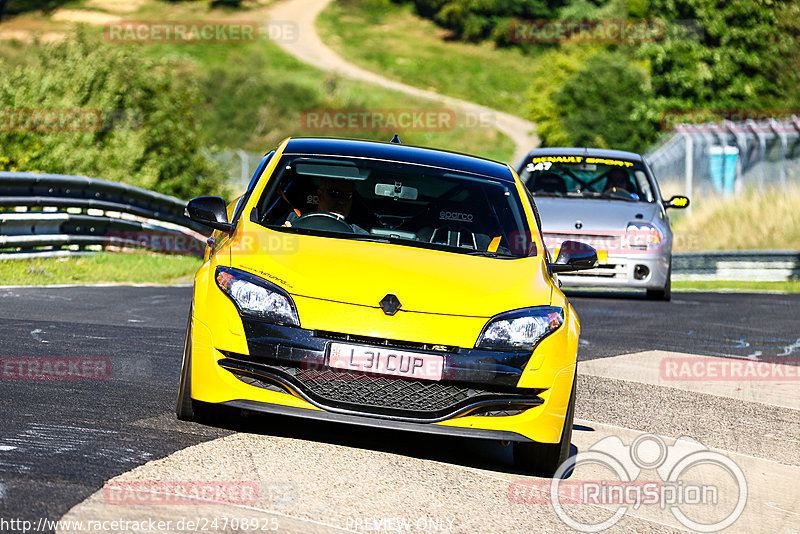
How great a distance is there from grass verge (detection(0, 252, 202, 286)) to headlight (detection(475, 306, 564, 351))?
9.03 meters

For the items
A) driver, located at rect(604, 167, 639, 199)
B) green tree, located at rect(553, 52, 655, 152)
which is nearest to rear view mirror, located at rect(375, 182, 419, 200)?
driver, located at rect(604, 167, 639, 199)

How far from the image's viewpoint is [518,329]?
5.84 metres

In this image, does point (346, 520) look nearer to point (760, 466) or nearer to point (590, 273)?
point (760, 466)

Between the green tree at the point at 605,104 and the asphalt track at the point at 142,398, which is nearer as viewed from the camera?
the asphalt track at the point at 142,398

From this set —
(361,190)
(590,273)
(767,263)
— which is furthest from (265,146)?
(361,190)

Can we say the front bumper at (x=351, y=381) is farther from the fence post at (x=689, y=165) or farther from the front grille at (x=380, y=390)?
the fence post at (x=689, y=165)

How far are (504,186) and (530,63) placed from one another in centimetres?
8973
